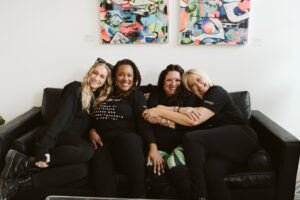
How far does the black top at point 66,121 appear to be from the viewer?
160 cm

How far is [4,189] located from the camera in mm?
1546

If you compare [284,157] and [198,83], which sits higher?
[198,83]

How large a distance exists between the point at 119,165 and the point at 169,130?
1.57 feet

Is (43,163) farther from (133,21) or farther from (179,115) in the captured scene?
(133,21)

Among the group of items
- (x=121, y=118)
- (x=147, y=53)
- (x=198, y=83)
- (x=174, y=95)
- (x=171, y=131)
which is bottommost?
(x=171, y=131)

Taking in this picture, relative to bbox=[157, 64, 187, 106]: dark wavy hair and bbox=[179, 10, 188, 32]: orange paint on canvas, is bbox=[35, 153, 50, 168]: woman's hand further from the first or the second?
bbox=[179, 10, 188, 32]: orange paint on canvas

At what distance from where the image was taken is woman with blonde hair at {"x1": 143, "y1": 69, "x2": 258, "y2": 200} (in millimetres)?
1550

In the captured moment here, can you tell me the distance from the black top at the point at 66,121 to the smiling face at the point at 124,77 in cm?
33

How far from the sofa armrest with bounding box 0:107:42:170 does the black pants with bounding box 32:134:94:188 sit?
36cm

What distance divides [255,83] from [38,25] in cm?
220

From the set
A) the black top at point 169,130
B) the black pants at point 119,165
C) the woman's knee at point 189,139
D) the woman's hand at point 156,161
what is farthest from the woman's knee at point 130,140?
the woman's knee at point 189,139

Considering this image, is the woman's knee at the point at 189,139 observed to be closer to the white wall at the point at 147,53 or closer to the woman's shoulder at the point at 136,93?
the woman's shoulder at the point at 136,93

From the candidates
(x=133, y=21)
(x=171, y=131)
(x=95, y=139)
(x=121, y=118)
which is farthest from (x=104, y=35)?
(x=171, y=131)

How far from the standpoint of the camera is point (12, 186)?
1551mm
